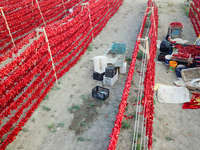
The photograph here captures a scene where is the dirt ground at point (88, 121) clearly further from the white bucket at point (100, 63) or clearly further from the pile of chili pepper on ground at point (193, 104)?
the white bucket at point (100, 63)

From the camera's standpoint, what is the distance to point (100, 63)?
8.40 metres

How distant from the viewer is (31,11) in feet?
39.9

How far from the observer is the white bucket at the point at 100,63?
27.1ft

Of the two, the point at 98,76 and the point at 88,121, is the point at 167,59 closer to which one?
the point at 98,76

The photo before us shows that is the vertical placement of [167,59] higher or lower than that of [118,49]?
lower

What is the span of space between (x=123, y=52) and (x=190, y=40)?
6.59 meters

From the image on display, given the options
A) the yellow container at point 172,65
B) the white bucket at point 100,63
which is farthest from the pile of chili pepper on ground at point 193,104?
the white bucket at point 100,63

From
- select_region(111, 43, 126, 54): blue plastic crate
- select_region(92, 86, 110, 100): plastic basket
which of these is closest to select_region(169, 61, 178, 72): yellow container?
select_region(111, 43, 126, 54): blue plastic crate

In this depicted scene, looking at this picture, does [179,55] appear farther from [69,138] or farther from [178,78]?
[69,138]

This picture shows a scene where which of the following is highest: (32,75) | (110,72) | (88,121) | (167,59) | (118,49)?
(32,75)

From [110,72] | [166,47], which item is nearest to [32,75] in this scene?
A: [110,72]

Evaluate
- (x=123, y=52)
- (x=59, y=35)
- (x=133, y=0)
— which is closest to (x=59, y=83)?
(x=59, y=35)

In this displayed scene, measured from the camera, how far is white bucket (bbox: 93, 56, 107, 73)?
27.1ft

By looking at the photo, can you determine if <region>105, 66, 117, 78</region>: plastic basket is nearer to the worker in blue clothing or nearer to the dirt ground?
the dirt ground
